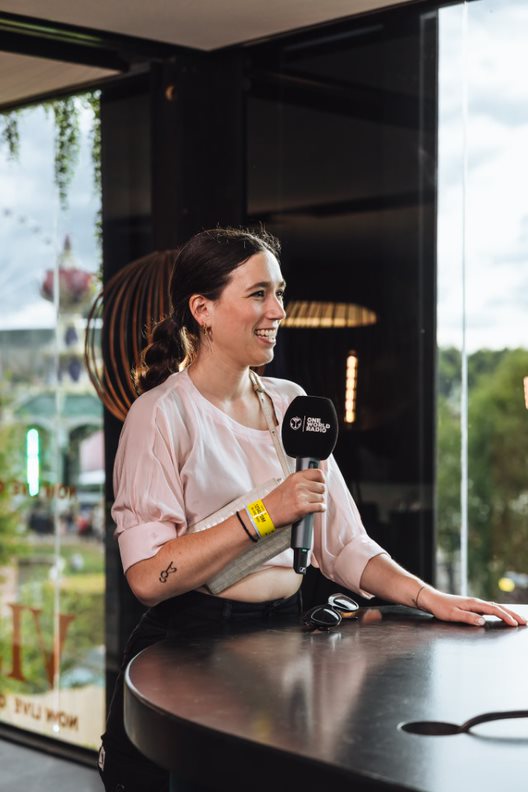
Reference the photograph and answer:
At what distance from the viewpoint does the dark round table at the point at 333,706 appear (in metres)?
1.53

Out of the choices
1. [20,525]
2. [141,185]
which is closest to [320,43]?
[141,185]

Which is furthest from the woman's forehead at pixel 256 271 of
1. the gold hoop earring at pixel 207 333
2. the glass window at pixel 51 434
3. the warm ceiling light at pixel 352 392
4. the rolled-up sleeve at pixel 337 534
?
the glass window at pixel 51 434

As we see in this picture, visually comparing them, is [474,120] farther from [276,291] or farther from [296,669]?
[296,669]

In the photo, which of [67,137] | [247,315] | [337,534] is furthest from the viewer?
[67,137]

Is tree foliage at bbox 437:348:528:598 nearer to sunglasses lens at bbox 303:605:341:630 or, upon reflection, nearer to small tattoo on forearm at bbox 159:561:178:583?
sunglasses lens at bbox 303:605:341:630

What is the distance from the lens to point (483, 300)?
390 cm

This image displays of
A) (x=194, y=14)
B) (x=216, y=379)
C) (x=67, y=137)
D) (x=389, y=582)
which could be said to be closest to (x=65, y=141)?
(x=67, y=137)

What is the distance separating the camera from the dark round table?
→ 60.4 inches

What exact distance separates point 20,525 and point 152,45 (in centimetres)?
196

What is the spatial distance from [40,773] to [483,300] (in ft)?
8.13

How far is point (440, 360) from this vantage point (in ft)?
13.1

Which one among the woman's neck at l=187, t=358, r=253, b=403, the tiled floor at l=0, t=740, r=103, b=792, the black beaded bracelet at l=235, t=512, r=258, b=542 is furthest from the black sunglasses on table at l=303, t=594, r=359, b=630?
the tiled floor at l=0, t=740, r=103, b=792

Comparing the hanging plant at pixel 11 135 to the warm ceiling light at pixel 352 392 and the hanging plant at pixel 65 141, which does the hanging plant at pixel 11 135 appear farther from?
the warm ceiling light at pixel 352 392

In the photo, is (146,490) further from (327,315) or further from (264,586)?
(327,315)
